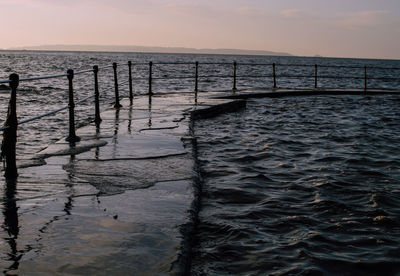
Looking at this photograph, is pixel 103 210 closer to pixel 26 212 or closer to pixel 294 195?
pixel 26 212

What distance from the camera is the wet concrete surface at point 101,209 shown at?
2.89 metres

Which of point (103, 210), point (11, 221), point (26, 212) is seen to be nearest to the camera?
point (11, 221)

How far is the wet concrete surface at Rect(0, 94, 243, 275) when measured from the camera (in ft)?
9.48

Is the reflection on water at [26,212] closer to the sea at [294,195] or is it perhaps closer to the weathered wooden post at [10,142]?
the weathered wooden post at [10,142]

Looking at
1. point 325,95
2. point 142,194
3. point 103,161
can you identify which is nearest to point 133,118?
point 103,161

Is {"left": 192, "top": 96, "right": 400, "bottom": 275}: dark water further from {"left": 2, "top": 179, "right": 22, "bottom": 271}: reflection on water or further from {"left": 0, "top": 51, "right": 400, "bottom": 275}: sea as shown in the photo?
{"left": 2, "top": 179, "right": 22, "bottom": 271}: reflection on water

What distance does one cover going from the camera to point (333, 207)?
4.92 metres

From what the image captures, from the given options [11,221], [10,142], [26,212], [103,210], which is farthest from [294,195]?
[10,142]

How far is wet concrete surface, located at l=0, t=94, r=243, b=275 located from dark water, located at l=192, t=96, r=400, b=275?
0.37 metres

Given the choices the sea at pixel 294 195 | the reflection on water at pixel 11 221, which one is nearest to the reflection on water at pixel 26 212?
the reflection on water at pixel 11 221

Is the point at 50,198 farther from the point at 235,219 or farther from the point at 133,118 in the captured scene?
the point at 133,118

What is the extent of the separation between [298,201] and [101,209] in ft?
7.84

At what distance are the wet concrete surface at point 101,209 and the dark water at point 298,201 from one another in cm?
37

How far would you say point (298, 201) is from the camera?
201 inches
